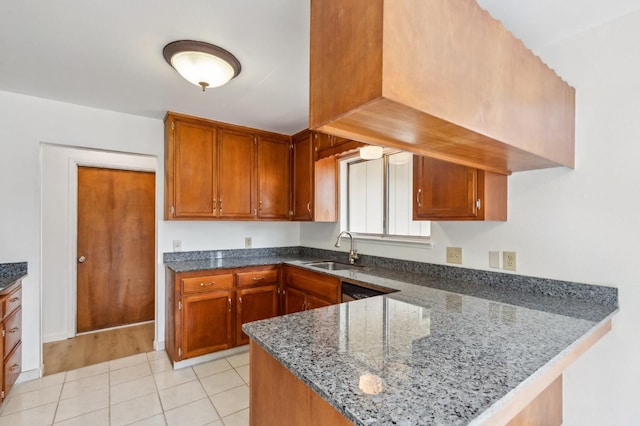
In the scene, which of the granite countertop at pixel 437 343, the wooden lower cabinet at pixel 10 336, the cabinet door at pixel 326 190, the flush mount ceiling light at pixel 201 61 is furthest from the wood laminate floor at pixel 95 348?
the flush mount ceiling light at pixel 201 61

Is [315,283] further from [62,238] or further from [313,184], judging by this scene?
[62,238]

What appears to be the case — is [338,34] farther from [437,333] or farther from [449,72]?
[437,333]

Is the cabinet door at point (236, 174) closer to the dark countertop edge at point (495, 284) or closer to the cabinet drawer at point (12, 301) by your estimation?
the dark countertop edge at point (495, 284)

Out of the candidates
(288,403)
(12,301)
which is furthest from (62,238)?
(288,403)

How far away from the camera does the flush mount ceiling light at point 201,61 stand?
172 cm

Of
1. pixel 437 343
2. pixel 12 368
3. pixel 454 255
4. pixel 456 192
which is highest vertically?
pixel 456 192

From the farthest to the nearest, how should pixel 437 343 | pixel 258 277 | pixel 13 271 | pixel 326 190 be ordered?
pixel 326 190
pixel 258 277
pixel 13 271
pixel 437 343

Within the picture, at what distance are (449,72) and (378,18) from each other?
276 mm

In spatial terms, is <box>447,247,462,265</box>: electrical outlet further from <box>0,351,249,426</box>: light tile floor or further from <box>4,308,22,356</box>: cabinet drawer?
<box>4,308,22,356</box>: cabinet drawer

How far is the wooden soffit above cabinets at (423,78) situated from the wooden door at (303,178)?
210cm

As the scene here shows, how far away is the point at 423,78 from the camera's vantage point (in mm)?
796

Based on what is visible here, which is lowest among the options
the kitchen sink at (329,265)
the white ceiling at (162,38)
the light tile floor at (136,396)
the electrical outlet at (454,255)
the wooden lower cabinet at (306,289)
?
the light tile floor at (136,396)

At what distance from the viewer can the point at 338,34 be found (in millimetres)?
848

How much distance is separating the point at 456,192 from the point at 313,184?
1670 millimetres
